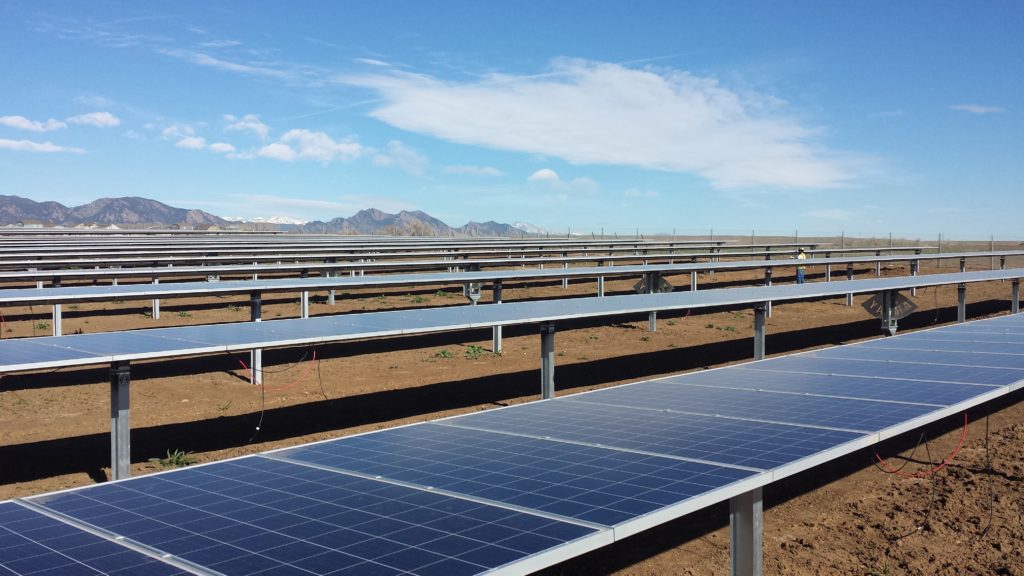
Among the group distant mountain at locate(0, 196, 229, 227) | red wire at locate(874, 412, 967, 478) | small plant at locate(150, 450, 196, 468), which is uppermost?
distant mountain at locate(0, 196, 229, 227)

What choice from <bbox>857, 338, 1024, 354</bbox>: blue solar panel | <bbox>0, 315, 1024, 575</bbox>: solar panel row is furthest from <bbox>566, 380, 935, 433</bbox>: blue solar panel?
<bbox>857, 338, 1024, 354</bbox>: blue solar panel

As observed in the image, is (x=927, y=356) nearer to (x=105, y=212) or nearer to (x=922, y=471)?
(x=922, y=471)

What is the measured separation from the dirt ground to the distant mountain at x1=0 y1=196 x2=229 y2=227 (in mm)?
144992

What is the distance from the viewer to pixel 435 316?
1100cm

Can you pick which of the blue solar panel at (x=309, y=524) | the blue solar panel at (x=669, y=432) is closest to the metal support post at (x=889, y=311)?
the blue solar panel at (x=669, y=432)

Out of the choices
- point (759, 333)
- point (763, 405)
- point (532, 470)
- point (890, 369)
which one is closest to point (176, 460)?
point (532, 470)

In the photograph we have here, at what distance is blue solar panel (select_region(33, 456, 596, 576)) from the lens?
307 centimetres

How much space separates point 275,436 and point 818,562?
682 centimetres

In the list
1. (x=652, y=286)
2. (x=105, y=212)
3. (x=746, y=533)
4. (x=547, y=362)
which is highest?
(x=105, y=212)

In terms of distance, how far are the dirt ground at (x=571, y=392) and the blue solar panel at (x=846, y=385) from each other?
1.21 m

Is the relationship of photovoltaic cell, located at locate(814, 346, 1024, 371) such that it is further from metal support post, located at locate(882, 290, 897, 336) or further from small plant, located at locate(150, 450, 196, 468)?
metal support post, located at locate(882, 290, 897, 336)

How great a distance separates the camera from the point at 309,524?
3.57 meters

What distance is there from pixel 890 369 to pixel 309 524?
6.48 meters

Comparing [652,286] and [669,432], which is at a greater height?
[652,286]
